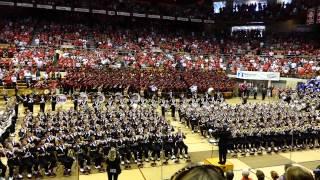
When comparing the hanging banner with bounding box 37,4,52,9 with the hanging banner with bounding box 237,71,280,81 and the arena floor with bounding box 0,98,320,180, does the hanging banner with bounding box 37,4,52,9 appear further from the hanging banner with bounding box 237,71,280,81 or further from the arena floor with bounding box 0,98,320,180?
the arena floor with bounding box 0,98,320,180

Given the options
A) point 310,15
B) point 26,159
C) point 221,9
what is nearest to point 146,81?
point 26,159

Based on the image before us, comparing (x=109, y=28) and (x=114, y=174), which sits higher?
(x=109, y=28)

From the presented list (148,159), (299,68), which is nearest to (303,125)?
(148,159)

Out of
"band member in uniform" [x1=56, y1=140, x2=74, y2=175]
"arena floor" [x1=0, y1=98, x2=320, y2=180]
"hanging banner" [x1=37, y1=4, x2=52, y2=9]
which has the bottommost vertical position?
"arena floor" [x1=0, y1=98, x2=320, y2=180]

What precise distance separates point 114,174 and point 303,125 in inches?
434

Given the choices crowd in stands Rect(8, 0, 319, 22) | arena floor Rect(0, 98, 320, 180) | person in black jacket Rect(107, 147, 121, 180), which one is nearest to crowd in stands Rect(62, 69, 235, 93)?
arena floor Rect(0, 98, 320, 180)

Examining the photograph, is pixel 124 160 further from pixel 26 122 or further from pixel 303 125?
pixel 303 125

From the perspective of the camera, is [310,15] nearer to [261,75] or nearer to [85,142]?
[261,75]

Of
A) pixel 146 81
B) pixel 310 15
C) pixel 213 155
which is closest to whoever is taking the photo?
pixel 213 155

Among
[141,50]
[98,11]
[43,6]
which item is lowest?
[141,50]

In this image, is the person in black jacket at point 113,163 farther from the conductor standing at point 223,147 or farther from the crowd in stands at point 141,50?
the crowd in stands at point 141,50

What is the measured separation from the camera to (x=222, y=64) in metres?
38.2

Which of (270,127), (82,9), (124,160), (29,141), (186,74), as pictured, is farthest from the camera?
(82,9)

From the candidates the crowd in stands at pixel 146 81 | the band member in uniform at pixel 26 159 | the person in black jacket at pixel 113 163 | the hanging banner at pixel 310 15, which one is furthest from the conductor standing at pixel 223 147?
the hanging banner at pixel 310 15
